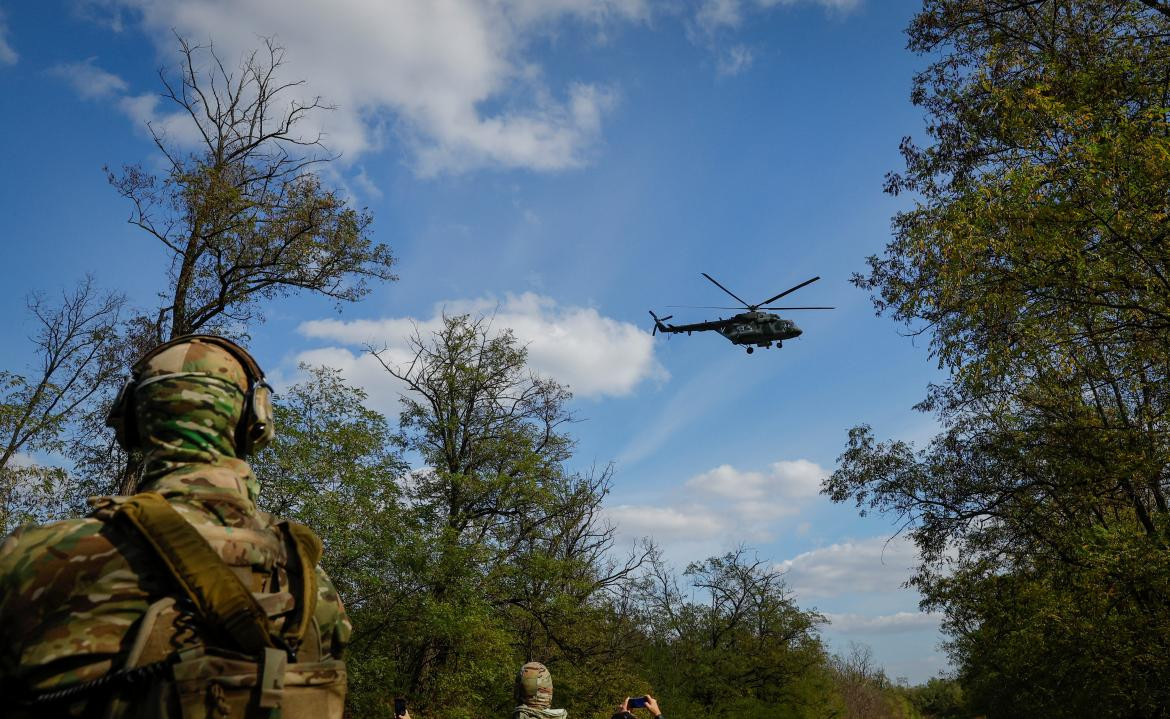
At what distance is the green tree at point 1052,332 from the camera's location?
10.1m

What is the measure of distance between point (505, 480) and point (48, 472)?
12.6m

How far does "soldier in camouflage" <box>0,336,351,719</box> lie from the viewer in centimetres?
183

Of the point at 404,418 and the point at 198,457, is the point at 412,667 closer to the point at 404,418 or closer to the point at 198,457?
the point at 404,418

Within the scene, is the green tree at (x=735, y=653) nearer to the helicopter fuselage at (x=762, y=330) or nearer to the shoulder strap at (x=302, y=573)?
the helicopter fuselage at (x=762, y=330)

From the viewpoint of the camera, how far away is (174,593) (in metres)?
2.00

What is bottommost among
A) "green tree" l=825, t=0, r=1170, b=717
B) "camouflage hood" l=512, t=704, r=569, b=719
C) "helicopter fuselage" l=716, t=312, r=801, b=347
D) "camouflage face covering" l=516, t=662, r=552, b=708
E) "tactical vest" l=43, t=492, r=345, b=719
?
"camouflage hood" l=512, t=704, r=569, b=719

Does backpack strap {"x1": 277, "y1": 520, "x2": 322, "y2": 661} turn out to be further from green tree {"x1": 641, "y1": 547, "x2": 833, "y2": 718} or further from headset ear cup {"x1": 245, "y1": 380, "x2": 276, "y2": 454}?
green tree {"x1": 641, "y1": 547, "x2": 833, "y2": 718}

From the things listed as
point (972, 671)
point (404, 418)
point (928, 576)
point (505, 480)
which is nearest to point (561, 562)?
point (505, 480)

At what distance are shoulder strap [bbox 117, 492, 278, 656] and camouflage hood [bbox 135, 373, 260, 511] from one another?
0.71 ft

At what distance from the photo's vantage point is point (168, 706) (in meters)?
1.86

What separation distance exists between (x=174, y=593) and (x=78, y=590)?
0.22 metres

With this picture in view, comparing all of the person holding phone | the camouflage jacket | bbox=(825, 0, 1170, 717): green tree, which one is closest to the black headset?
the camouflage jacket

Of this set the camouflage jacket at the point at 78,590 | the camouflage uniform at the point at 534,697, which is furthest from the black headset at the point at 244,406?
the camouflage uniform at the point at 534,697

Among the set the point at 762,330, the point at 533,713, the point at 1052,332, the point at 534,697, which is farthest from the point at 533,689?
the point at 762,330
